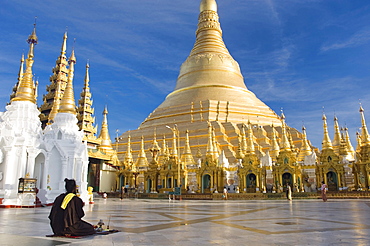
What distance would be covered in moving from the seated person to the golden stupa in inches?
1065

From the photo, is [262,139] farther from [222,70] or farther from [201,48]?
[201,48]

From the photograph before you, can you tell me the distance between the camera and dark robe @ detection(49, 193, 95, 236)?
245 inches

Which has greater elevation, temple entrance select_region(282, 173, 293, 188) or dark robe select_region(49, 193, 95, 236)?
temple entrance select_region(282, 173, 293, 188)

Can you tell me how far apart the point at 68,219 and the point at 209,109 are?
3579cm

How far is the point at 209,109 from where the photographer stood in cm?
4153

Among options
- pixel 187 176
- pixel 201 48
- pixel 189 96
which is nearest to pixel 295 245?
pixel 187 176

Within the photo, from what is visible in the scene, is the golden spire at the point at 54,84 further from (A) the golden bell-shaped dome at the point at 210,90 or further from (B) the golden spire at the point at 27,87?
(B) the golden spire at the point at 27,87

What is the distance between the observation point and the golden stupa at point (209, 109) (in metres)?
37.8

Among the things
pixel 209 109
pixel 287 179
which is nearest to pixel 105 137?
pixel 209 109

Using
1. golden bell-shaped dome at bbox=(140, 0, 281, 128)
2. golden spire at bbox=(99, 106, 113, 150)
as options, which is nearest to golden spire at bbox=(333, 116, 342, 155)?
golden bell-shaped dome at bbox=(140, 0, 281, 128)

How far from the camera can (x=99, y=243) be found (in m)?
5.48

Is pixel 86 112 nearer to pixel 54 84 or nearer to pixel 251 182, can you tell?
pixel 54 84

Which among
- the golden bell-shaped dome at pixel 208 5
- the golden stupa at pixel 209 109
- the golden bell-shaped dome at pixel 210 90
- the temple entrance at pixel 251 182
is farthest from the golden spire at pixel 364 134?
the golden bell-shaped dome at pixel 208 5

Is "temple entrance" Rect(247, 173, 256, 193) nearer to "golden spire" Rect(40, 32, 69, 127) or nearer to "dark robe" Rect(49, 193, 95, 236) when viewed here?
"dark robe" Rect(49, 193, 95, 236)
